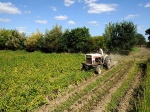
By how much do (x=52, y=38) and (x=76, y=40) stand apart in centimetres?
556

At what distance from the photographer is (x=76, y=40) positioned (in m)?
43.5

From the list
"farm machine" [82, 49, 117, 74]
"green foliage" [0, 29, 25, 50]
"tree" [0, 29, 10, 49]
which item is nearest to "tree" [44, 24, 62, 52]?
"green foliage" [0, 29, 25, 50]

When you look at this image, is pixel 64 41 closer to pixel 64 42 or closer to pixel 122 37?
pixel 64 42

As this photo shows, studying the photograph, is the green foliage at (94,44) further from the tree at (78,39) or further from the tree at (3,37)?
the tree at (3,37)

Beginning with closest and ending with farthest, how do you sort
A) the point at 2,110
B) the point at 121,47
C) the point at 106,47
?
the point at 2,110 < the point at 121,47 < the point at 106,47

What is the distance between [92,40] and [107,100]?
33.1 m

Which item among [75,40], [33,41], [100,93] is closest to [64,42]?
[75,40]

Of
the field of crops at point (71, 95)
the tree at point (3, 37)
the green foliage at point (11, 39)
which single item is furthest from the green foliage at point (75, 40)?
the field of crops at point (71, 95)

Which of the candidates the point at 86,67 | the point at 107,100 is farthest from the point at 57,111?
the point at 86,67

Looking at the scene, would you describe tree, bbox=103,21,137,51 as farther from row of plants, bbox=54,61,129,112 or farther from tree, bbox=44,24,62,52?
row of plants, bbox=54,61,129,112

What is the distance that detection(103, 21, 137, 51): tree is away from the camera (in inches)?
1500

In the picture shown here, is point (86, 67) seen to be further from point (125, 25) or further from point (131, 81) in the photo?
point (125, 25)

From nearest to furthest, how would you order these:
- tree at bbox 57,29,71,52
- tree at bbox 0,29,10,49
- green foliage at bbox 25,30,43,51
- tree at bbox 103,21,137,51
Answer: tree at bbox 103,21,137,51
tree at bbox 57,29,71,52
green foliage at bbox 25,30,43,51
tree at bbox 0,29,10,49

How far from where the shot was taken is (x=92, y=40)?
43.9 meters
